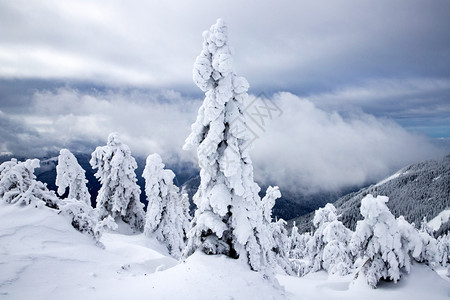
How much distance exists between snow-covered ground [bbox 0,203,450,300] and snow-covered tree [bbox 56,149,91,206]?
19.2m

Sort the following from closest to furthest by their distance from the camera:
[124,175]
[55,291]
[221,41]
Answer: [55,291], [221,41], [124,175]

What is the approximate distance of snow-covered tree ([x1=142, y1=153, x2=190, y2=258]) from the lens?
3231cm

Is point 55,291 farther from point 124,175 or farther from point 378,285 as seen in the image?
point 124,175

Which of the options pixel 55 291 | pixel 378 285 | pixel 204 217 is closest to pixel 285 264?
pixel 378 285

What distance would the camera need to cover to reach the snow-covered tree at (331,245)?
3142cm

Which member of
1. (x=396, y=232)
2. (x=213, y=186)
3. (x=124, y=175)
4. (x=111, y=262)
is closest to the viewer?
(x=213, y=186)

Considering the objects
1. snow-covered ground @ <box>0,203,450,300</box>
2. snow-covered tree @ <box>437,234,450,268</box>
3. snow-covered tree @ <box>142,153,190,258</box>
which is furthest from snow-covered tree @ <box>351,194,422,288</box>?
snow-covered tree @ <box>437,234,450,268</box>

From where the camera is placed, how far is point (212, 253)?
12.8 m

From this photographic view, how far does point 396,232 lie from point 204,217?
15.0 metres

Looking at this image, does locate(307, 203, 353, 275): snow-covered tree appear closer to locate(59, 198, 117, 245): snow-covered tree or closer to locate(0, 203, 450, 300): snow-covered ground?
locate(0, 203, 450, 300): snow-covered ground

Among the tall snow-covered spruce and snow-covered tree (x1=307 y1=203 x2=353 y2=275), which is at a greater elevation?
the tall snow-covered spruce

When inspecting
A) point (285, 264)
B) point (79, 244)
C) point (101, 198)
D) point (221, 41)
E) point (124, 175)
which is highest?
point (221, 41)

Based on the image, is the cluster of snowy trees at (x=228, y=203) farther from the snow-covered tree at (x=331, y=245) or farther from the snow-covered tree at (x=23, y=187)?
the snow-covered tree at (x=331, y=245)

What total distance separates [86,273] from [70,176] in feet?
87.5
